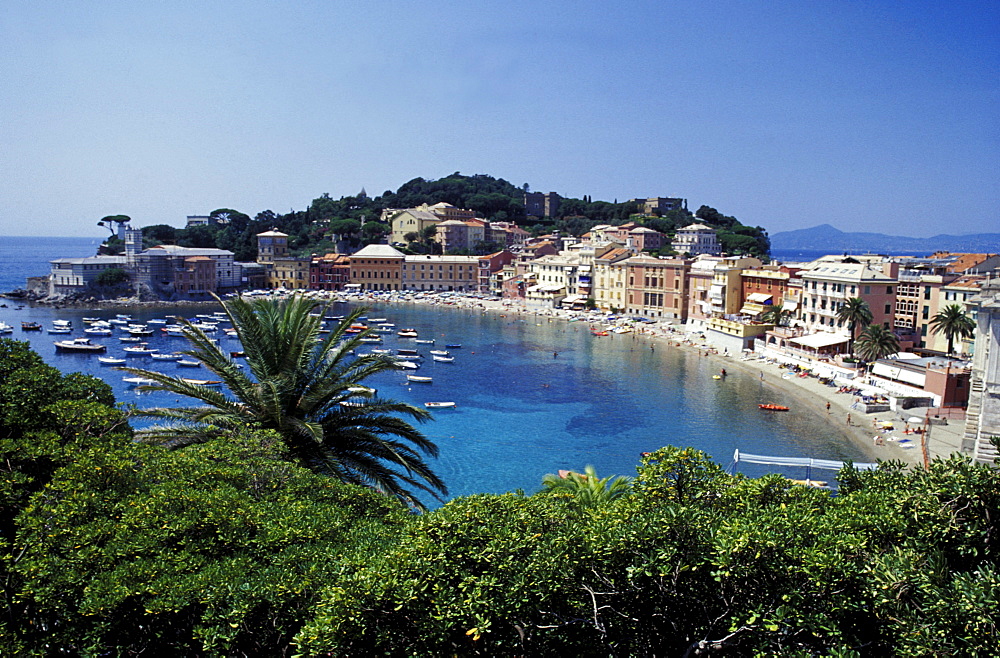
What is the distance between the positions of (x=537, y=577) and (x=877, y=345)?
3430 cm

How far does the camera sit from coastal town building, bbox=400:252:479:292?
283 ft

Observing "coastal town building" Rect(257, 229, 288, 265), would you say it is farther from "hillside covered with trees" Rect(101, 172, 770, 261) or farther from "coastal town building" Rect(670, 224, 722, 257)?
"coastal town building" Rect(670, 224, 722, 257)

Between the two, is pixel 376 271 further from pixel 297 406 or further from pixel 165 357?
pixel 297 406

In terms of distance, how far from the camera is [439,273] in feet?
284

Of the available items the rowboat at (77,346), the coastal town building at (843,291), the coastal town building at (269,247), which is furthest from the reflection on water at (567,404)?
the coastal town building at (269,247)

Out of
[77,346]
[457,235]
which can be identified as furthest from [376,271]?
[77,346]

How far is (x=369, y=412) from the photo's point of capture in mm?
10344

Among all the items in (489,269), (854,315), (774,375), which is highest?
(489,269)

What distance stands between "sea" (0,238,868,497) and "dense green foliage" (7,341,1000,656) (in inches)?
569

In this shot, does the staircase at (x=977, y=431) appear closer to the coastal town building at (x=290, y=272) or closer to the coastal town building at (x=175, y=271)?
the coastal town building at (x=175, y=271)

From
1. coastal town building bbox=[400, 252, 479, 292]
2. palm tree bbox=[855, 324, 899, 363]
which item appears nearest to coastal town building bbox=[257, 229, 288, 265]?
coastal town building bbox=[400, 252, 479, 292]

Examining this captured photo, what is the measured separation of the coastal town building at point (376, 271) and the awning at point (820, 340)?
55765mm

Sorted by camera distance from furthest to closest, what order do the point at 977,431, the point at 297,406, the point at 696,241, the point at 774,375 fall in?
the point at 696,241
the point at 774,375
the point at 977,431
the point at 297,406

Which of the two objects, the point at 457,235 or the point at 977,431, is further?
the point at 457,235
